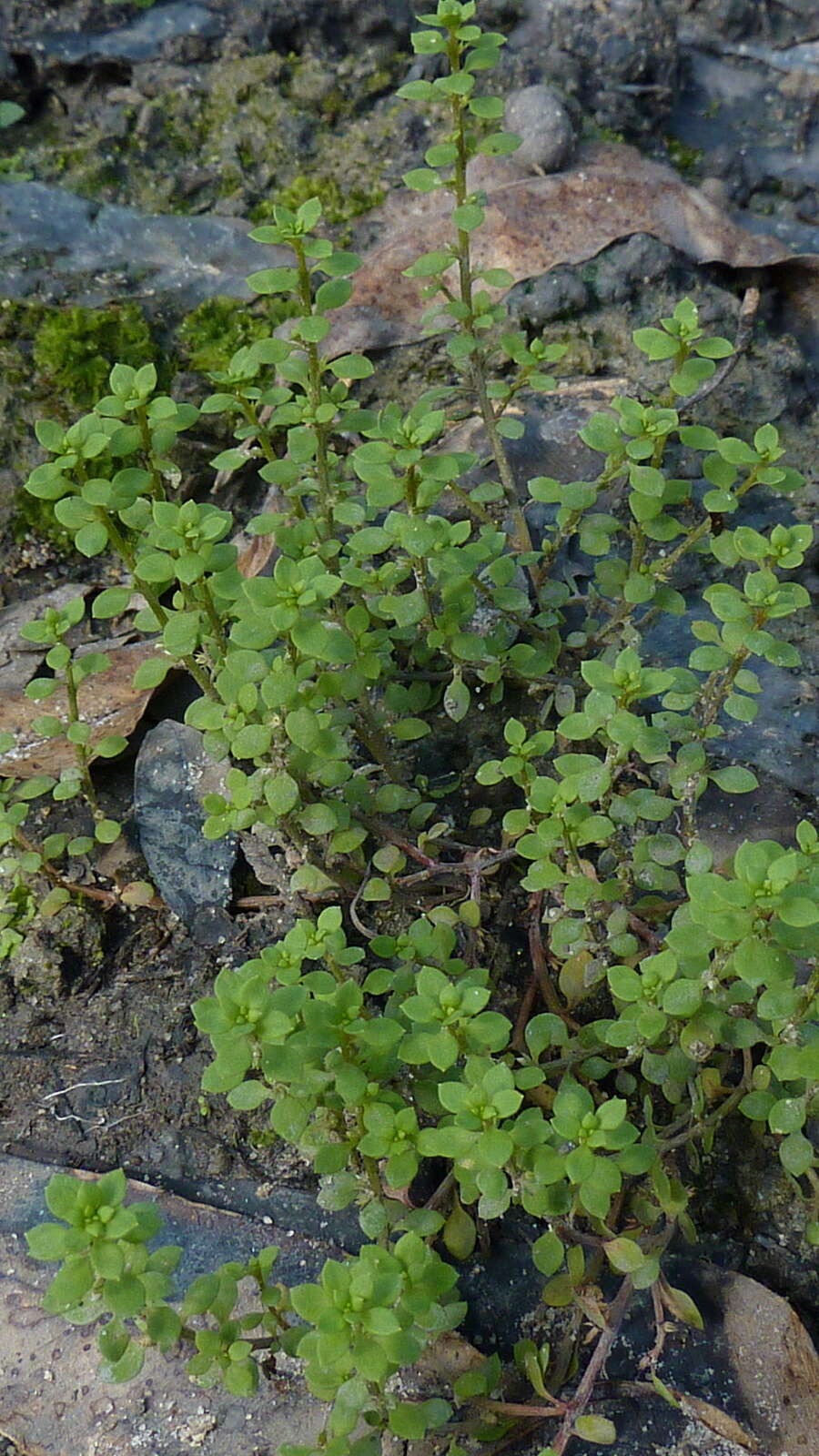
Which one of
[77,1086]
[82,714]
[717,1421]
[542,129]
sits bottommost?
[717,1421]

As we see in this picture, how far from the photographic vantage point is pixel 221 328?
343 centimetres

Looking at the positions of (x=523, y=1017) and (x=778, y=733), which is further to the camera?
(x=778, y=733)

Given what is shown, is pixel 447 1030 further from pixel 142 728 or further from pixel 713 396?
pixel 713 396

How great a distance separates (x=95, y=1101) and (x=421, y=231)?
8.26 ft

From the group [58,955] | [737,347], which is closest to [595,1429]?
[58,955]

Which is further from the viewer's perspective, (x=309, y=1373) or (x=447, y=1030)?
(x=447, y=1030)

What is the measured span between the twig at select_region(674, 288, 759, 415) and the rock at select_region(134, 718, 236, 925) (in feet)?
4.96

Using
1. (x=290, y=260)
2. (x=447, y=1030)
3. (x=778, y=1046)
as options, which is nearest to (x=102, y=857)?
(x=447, y=1030)

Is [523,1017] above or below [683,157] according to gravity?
below

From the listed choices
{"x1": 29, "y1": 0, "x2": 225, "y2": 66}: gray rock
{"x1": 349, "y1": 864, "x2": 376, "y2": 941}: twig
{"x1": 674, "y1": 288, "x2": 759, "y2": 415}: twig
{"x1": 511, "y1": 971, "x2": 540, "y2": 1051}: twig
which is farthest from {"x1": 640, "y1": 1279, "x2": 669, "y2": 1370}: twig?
{"x1": 29, "y1": 0, "x2": 225, "y2": 66}: gray rock

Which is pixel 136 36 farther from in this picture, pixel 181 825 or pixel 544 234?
pixel 181 825

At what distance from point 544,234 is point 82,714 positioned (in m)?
1.87

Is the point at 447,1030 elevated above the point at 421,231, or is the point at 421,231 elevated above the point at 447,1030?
the point at 421,231

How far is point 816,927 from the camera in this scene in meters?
1.88
